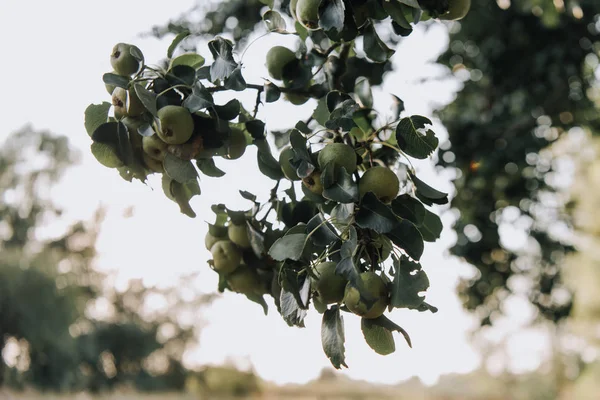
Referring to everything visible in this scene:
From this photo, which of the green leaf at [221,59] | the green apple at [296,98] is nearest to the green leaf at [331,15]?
the green leaf at [221,59]

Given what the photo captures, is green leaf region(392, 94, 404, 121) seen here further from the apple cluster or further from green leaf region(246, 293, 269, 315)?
green leaf region(246, 293, 269, 315)

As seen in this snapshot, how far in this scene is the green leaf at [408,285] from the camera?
771 mm

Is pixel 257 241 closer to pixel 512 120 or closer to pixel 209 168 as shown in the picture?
pixel 209 168

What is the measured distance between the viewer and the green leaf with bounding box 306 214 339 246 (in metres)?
0.81

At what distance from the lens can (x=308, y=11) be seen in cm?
93

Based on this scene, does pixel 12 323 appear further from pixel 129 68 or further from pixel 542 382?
pixel 542 382

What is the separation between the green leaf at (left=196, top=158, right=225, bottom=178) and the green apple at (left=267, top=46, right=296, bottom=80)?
0.80 ft

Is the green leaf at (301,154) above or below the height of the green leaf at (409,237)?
above

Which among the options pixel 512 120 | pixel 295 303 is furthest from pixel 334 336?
pixel 512 120

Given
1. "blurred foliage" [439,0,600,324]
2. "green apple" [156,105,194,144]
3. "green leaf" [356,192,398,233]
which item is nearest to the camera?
"green leaf" [356,192,398,233]

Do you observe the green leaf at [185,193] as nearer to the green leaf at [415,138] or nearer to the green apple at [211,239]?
the green apple at [211,239]

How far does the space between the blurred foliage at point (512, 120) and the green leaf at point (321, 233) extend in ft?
5.50

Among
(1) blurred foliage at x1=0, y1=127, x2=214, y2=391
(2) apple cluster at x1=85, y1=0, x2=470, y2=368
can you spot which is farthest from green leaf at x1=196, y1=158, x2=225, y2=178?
(1) blurred foliage at x1=0, y1=127, x2=214, y2=391

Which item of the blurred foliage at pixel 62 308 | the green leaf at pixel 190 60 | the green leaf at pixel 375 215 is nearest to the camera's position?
the green leaf at pixel 375 215
